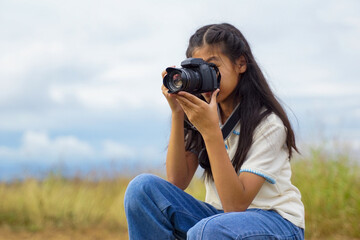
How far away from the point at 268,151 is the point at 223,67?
0.41 metres

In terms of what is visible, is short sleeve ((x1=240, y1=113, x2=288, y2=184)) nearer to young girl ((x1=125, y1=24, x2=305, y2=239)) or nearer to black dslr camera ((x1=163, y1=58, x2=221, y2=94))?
young girl ((x1=125, y1=24, x2=305, y2=239))

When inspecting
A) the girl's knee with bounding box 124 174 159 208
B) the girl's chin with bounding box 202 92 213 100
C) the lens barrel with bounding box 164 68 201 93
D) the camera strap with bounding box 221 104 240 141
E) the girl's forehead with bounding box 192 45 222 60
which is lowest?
the girl's knee with bounding box 124 174 159 208

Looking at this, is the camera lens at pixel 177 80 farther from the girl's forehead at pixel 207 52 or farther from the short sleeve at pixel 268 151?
the short sleeve at pixel 268 151

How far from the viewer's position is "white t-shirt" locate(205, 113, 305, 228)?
1849mm

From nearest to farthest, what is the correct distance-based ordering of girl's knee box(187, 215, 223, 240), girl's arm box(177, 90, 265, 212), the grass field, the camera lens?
girl's knee box(187, 215, 223, 240) < girl's arm box(177, 90, 265, 212) < the camera lens < the grass field

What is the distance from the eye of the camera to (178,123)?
7.02ft

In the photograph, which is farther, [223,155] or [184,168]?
[184,168]

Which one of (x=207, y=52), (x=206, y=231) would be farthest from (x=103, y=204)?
(x=206, y=231)

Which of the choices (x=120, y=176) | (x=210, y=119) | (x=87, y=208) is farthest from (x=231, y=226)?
(x=120, y=176)

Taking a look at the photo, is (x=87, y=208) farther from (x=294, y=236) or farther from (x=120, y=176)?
(x=294, y=236)

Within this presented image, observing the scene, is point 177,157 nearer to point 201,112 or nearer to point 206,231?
point 201,112

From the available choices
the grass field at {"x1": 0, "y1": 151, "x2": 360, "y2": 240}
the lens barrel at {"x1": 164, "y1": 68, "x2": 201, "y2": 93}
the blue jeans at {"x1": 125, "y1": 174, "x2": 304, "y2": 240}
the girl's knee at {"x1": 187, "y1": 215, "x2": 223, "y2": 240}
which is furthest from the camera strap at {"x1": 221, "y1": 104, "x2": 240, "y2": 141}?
the grass field at {"x1": 0, "y1": 151, "x2": 360, "y2": 240}

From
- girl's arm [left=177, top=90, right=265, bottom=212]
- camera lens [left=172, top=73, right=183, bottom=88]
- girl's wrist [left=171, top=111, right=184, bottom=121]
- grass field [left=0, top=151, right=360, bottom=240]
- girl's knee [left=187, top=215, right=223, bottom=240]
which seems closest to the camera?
girl's knee [left=187, top=215, right=223, bottom=240]

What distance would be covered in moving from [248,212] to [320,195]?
242 cm
